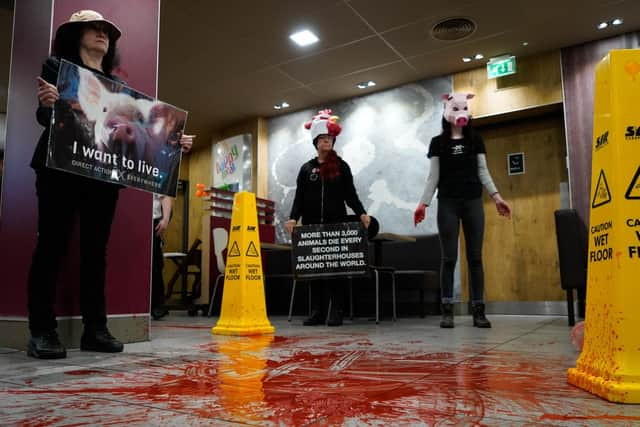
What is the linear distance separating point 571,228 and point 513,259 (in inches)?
91.6

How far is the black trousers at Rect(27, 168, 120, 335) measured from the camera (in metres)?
1.92

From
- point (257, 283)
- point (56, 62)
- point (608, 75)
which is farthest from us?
point (257, 283)

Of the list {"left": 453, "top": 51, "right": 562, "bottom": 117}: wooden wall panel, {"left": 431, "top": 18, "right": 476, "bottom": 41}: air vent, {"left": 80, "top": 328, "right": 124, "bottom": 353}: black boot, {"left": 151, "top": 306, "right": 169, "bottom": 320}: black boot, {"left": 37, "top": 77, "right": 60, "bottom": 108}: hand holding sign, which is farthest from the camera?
{"left": 453, "top": 51, "right": 562, "bottom": 117}: wooden wall panel

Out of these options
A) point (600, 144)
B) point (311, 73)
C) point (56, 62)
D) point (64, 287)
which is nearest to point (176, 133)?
point (56, 62)

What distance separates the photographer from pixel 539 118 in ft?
18.4

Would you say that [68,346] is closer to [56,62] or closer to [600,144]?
[56,62]

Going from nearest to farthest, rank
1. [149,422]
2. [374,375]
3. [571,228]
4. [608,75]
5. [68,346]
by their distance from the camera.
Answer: [149,422], [608,75], [374,375], [68,346], [571,228]

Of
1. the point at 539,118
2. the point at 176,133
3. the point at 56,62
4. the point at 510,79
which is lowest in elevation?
the point at 176,133

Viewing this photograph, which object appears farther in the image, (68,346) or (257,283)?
(257,283)

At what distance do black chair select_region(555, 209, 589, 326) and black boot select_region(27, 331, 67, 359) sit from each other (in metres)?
3.01

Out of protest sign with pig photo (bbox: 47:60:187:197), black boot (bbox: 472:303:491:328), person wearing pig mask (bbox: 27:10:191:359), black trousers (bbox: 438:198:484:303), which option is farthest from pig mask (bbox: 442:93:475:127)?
person wearing pig mask (bbox: 27:10:191:359)

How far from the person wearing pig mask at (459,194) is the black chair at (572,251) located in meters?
0.56

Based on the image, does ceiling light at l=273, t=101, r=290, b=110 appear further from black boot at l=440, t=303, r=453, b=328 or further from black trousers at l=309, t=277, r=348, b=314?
black boot at l=440, t=303, r=453, b=328

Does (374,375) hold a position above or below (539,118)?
below
